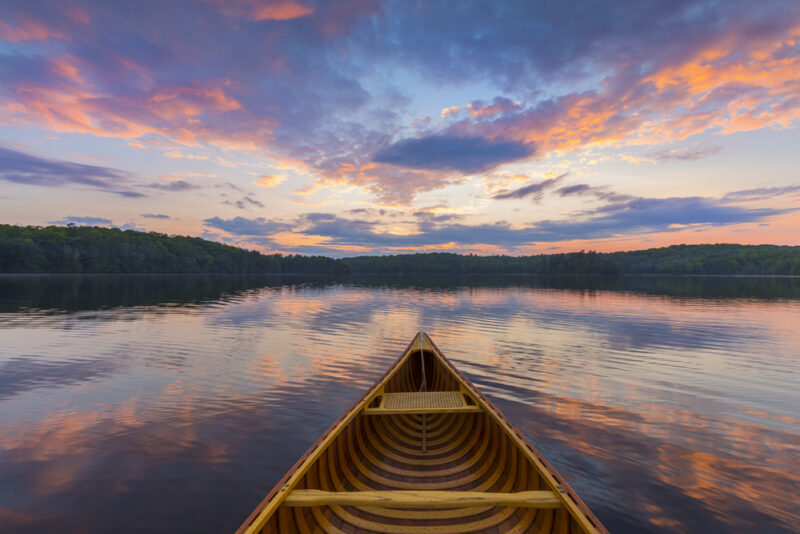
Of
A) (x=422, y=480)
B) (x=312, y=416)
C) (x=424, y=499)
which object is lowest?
(x=312, y=416)

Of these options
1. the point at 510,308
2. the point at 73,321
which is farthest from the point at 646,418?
the point at 73,321

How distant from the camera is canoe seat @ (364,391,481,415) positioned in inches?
296

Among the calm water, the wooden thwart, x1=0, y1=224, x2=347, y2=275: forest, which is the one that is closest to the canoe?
the wooden thwart

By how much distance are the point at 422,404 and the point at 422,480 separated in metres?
2.01

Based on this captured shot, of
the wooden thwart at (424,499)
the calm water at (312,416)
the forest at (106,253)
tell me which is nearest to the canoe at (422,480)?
the wooden thwart at (424,499)

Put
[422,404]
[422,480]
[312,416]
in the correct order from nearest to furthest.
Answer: [422,480] < [422,404] < [312,416]

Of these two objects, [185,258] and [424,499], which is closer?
[424,499]

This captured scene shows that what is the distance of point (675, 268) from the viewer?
17850 centimetres

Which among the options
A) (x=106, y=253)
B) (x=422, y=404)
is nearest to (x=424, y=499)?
(x=422, y=404)

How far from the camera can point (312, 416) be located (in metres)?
10.4

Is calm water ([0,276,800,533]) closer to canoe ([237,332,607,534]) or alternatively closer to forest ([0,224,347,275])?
canoe ([237,332,607,534])

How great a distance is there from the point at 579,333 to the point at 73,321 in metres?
35.9

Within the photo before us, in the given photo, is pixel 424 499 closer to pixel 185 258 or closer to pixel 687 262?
pixel 185 258

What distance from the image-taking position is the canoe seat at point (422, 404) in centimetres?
751
